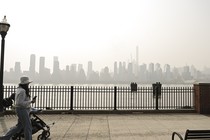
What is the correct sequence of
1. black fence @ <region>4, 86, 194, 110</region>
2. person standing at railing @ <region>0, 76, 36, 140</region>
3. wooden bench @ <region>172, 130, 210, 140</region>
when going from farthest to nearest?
black fence @ <region>4, 86, 194, 110</region>, person standing at railing @ <region>0, 76, 36, 140</region>, wooden bench @ <region>172, 130, 210, 140</region>

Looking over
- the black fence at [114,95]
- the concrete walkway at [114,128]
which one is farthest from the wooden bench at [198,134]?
the black fence at [114,95]

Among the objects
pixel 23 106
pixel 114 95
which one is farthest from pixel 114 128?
pixel 114 95

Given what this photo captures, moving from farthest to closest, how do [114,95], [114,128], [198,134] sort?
[114,95] < [114,128] < [198,134]

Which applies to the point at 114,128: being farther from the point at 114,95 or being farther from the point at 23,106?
the point at 114,95

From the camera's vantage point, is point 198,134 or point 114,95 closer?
point 198,134

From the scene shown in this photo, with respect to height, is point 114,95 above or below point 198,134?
above

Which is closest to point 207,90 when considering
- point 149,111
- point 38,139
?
point 149,111

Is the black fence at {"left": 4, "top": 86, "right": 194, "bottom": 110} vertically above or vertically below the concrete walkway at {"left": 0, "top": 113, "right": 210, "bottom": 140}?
above

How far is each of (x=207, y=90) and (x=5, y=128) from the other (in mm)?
11067

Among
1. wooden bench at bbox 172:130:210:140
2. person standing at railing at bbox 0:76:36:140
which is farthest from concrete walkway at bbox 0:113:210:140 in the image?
wooden bench at bbox 172:130:210:140

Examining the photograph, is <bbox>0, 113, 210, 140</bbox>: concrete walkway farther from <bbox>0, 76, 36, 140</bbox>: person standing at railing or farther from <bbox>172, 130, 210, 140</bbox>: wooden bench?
<bbox>172, 130, 210, 140</bbox>: wooden bench

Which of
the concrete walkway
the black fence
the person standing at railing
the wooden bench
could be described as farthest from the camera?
the black fence

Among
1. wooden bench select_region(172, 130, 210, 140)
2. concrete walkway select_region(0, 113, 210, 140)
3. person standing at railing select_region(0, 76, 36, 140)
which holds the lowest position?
concrete walkway select_region(0, 113, 210, 140)

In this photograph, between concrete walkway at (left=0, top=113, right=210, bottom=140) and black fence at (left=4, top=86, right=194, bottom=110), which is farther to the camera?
black fence at (left=4, top=86, right=194, bottom=110)
